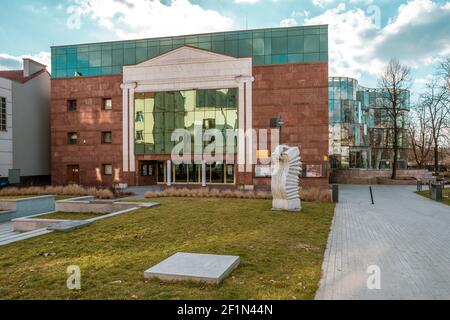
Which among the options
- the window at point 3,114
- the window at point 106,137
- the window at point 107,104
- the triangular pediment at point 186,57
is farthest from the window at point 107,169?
the triangular pediment at point 186,57

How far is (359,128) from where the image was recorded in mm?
49625

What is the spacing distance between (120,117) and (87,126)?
4.01 m

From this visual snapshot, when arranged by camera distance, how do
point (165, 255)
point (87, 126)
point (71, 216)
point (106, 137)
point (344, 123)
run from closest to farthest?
point (165, 255), point (71, 216), point (87, 126), point (106, 137), point (344, 123)

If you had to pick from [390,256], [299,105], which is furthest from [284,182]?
[299,105]

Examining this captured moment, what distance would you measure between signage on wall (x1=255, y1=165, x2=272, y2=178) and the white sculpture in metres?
15.0

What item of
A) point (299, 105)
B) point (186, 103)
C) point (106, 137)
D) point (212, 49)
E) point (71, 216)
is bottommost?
point (71, 216)

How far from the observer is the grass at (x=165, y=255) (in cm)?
547

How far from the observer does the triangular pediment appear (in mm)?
32688

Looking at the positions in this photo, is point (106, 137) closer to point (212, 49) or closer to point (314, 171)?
point (212, 49)

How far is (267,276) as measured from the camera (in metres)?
6.23

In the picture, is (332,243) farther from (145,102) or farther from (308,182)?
(145,102)

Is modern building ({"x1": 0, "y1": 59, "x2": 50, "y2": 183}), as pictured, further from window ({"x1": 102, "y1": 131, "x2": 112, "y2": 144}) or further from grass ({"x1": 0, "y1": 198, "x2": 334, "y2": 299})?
grass ({"x1": 0, "y1": 198, "x2": 334, "y2": 299})
